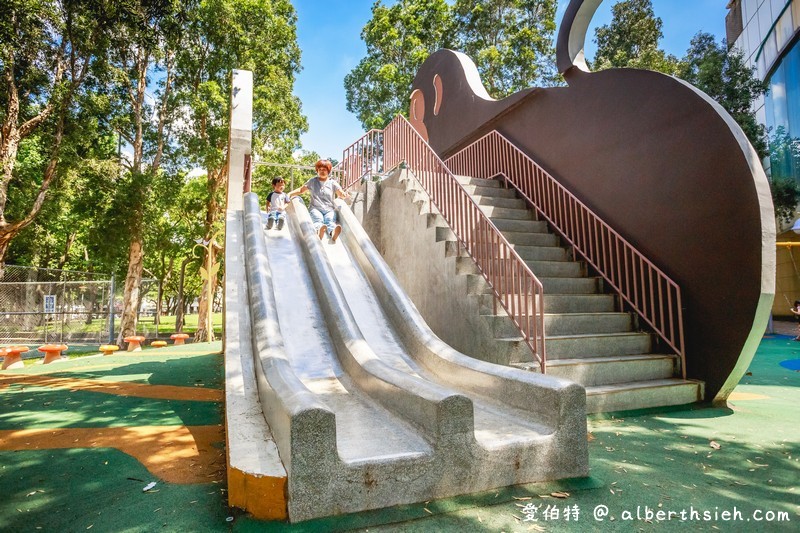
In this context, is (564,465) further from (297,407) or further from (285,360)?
(285,360)

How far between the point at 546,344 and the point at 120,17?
49.4ft

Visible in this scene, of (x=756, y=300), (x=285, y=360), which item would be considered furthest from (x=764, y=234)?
(x=285, y=360)

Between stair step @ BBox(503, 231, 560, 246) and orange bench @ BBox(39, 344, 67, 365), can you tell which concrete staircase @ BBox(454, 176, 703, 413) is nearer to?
stair step @ BBox(503, 231, 560, 246)

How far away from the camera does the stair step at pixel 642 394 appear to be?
187 inches

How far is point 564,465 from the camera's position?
3.08 m

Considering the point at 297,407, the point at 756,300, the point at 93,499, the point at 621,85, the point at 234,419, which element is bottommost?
the point at 93,499

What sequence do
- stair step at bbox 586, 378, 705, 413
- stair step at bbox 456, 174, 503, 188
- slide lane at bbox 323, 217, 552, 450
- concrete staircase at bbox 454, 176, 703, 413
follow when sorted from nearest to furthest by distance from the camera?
slide lane at bbox 323, 217, 552, 450
stair step at bbox 586, 378, 705, 413
concrete staircase at bbox 454, 176, 703, 413
stair step at bbox 456, 174, 503, 188

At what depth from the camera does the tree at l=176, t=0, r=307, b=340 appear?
17031 mm

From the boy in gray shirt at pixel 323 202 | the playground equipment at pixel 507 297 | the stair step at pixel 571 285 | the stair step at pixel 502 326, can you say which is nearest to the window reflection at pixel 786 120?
the playground equipment at pixel 507 297

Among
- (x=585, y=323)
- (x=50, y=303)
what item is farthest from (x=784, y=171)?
(x=50, y=303)

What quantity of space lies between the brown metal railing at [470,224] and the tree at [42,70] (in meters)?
9.31

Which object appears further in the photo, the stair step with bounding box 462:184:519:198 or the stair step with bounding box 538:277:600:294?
the stair step with bounding box 462:184:519:198

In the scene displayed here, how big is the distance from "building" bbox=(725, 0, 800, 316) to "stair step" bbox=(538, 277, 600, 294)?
14.9 metres

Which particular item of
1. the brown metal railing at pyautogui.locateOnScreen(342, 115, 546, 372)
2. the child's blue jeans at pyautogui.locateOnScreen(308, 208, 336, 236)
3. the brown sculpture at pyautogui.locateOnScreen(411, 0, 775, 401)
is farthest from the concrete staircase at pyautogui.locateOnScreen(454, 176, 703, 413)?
the child's blue jeans at pyautogui.locateOnScreen(308, 208, 336, 236)
